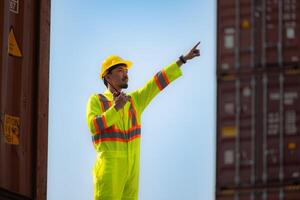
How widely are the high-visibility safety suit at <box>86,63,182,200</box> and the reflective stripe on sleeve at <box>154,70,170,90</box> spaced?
0.05 m

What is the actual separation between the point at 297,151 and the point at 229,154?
708 mm

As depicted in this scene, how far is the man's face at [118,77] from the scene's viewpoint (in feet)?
53.3

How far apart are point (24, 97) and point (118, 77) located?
1.21 m

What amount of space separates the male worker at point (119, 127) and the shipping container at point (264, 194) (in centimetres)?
202

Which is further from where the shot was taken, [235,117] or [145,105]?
[145,105]

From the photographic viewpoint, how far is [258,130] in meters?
14.2

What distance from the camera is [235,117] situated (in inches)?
561

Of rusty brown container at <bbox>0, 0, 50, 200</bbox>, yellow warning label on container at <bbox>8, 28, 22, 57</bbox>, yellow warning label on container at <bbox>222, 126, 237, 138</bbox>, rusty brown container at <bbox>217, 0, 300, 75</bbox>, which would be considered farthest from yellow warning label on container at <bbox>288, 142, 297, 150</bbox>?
yellow warning label on container at <bbox>8, 28, 22, 57</bbox>

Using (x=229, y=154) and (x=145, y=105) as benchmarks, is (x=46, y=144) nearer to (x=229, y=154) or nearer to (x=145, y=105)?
(x=145, y=105)

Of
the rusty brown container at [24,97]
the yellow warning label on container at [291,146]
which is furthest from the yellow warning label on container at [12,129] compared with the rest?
the yellow warning label on container at [291,146]

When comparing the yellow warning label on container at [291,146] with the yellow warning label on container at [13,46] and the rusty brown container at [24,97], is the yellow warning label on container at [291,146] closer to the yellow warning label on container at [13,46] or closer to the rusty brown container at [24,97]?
the rusty brown container at [24,97]

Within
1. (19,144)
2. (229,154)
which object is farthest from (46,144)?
(229,154)

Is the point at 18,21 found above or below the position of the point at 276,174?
above

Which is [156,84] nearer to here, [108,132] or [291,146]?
[108,132]
